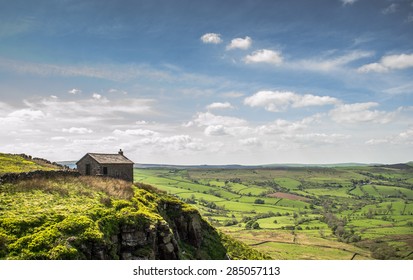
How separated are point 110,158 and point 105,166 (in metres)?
2.35

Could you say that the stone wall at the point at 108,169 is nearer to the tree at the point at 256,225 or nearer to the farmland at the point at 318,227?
the farmland at the point at 318,227

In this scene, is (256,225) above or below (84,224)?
below

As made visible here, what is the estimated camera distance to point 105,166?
42469 millimetres

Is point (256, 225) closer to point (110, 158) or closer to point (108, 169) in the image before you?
point (110, 158)

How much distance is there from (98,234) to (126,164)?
923 inches

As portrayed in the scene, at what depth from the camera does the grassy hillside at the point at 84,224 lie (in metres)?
19.4

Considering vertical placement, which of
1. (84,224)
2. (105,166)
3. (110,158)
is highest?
(110,158)

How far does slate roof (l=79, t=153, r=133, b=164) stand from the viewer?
42.6 meters

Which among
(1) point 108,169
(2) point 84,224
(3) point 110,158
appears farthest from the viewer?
(3) point 110,158

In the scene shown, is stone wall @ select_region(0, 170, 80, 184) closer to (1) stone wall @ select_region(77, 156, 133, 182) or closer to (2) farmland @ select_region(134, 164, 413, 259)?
(1) stone wall @ select_region(77, 156, 133, 182)

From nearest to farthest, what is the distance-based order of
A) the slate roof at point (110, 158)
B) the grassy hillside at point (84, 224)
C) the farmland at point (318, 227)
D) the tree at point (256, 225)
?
the grassy hillside at point (84, 224), the slate roof at point (110, 158), the farmland at point (318, 227), the tree at point (256, 225)

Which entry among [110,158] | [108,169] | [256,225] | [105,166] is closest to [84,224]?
[105,166]

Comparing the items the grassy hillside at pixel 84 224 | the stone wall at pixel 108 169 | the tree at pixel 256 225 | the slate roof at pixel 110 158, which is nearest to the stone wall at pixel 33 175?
the grassy hillside at pixel 84 224

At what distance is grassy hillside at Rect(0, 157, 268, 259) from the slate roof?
6873 millimetres
